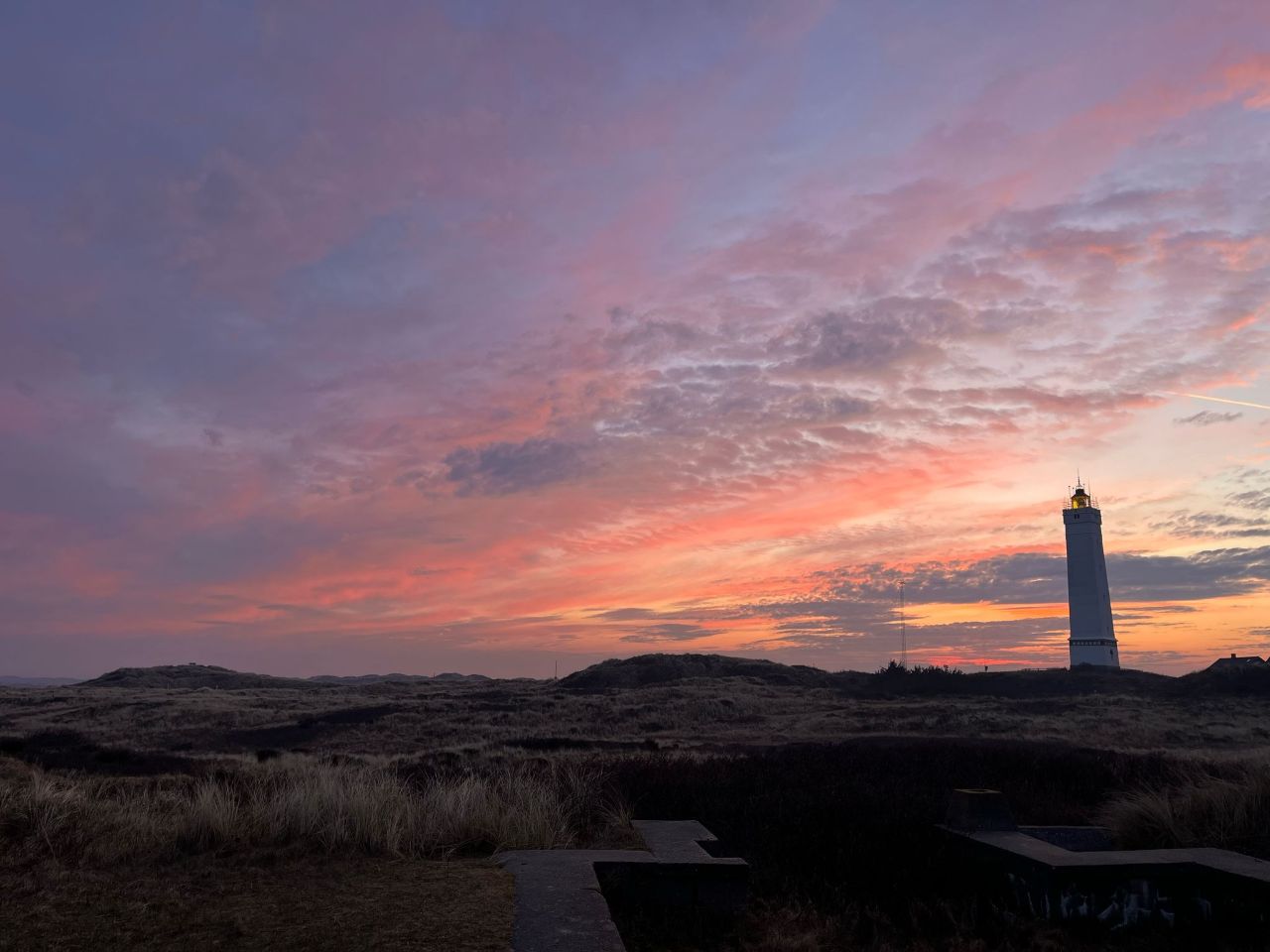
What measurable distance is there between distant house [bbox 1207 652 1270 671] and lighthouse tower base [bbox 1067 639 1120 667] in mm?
5193

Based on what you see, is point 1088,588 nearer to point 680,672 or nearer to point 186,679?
point 680,672

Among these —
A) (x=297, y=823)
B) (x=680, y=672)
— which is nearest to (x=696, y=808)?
(x=297, y=823)

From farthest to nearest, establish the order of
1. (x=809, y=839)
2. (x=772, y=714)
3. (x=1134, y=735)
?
1. (x=772, y=714)
2. (x=1134, y=735)
3. (x=809, y=839)

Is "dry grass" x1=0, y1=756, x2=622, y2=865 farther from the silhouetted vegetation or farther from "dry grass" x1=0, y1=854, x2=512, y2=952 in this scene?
"dry grass" x1=0, y1=854, x2=512, y2=952

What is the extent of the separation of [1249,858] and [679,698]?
42.4 meters

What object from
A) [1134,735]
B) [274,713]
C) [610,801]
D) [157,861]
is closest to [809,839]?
[610,801]

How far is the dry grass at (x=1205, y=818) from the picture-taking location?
955cm

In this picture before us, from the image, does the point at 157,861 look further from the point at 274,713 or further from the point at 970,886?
the point at 274,713

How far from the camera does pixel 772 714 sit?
43.6 meters

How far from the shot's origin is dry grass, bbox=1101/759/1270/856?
31.3 feet

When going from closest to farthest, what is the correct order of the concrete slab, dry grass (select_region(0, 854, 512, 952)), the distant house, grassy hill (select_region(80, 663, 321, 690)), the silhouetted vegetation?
dry grass (select_region(0, 854, 512, 952)), the concrete slab, the silhouetted vegetation, the distant house, grassy hill (select_region(80, 663, 321, 690))

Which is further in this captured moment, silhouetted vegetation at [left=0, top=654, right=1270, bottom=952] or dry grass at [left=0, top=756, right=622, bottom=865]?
dry grass at [left=0, top=756, right=622, bottom=865]

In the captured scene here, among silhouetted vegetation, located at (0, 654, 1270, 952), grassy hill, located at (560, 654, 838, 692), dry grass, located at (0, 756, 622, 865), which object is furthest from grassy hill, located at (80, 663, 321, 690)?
dry grass, located at (0, 756, 622, 865)

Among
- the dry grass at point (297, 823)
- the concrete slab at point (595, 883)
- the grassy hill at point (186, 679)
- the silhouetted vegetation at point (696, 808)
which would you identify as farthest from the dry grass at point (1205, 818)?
the grassy hill at point (186, 679)
